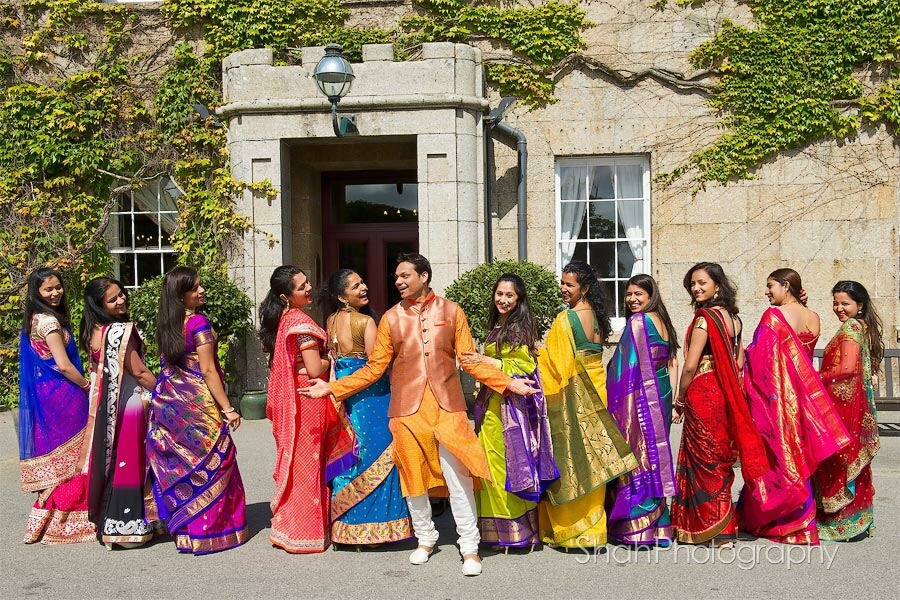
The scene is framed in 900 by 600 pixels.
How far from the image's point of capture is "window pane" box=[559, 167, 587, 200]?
386 inches

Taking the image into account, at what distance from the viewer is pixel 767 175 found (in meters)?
9.28

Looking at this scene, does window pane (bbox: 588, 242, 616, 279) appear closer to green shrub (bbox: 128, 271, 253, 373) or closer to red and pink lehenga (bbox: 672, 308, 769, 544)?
green shrub (bbox: 128, 271, 253, 373)

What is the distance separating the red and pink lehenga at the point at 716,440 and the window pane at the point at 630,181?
5.31 metres

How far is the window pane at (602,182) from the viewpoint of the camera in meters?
9.80

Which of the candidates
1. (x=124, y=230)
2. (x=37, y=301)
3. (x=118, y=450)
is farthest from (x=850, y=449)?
(x=124, y=230)

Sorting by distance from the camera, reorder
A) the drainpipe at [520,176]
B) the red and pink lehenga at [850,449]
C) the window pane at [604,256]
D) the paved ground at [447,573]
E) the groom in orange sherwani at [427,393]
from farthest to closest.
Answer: the window pane at [604,256]
the drainpipe at [520,176]
the red and pink lehenga at [850,449]
the groom in orange sherwani at [427,393]
the paved ground at [447,573]

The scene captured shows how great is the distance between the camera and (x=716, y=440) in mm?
4594

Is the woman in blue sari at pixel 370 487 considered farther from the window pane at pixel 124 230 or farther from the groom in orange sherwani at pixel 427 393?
the window pane at pixel 124 230

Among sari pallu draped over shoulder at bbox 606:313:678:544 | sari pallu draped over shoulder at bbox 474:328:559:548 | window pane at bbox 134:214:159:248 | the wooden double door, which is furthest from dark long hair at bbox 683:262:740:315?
window pane at bbox 134:214:159:248

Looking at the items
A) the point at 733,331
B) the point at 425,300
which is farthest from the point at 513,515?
the point at 733,331

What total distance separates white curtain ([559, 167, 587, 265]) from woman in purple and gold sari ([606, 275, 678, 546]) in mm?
5146

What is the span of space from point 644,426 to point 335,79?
5268 millimetres

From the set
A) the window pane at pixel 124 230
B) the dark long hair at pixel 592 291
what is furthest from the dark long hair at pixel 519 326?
the window pane at pixel 124 230

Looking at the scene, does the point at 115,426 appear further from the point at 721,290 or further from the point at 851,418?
the point at 851,418
